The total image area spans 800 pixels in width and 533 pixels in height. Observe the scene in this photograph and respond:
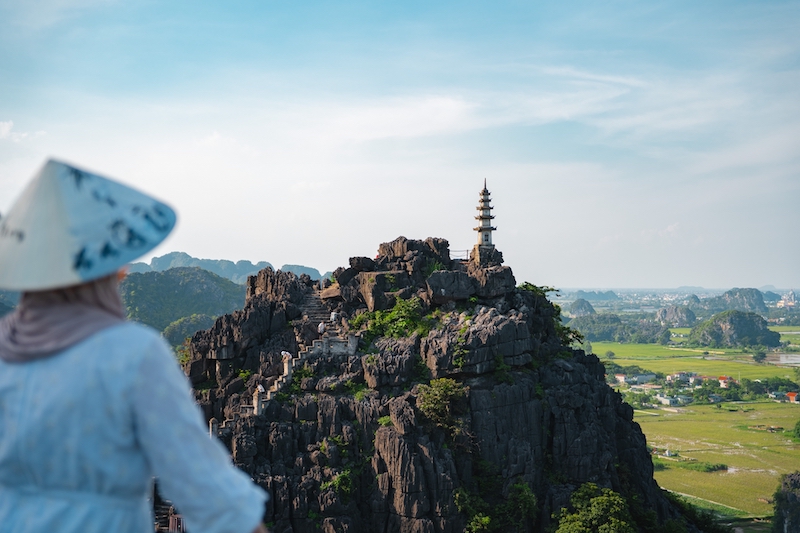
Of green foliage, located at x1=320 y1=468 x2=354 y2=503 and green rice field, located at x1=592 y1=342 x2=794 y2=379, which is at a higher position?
green foliage, located at x1=320 y1=468 x2=354 y2=503

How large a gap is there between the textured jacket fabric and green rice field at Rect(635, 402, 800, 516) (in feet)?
157

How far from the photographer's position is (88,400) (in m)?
2.09

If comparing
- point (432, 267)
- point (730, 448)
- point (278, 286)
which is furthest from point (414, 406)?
point (730, 448)

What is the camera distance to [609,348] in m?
144

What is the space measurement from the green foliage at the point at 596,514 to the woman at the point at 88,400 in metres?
22.5

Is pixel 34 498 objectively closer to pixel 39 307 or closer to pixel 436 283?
pixel 39 307

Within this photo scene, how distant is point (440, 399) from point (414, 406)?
95 centimetres

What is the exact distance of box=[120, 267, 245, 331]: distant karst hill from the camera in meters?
76.6

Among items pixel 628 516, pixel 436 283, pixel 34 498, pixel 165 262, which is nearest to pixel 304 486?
pixel 436 283

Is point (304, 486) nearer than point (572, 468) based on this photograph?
Yes

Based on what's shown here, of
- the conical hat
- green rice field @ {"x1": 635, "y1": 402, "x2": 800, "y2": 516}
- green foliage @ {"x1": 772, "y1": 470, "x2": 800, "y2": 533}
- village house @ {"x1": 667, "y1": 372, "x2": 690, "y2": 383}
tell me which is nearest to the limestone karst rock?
green foliage @ {"x1": 772, "y1": 470, "x2": 800, "y2": 533}

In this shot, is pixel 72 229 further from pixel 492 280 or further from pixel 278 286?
pixel 278 286

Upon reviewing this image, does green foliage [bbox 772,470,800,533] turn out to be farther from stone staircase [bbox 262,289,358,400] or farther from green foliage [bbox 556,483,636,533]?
stone staircase [bbox 262,289,358,400]

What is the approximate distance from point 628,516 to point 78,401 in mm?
24200
